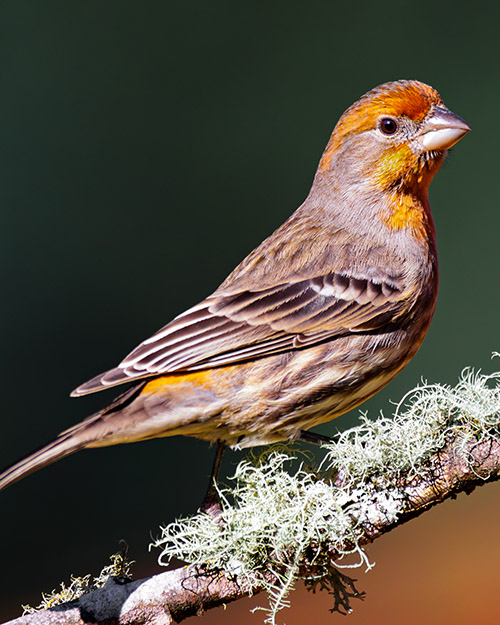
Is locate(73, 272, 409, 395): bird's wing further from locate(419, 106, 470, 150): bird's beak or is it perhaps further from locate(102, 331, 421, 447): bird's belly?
locate(419, 106, 470, 150): bird's beak

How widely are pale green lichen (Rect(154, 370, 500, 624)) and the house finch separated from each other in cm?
38

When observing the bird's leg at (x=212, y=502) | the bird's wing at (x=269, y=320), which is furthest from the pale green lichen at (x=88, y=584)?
the bird's wing at (x=269, y=320)


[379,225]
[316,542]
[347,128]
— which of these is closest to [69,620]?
[316,542]

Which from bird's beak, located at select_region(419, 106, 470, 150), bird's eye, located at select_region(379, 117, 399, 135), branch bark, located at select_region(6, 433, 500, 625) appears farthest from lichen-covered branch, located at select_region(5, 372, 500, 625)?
bird's eye, located at select_region(379, 117, 399, 135)

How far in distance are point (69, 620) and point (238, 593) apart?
18.0 inches

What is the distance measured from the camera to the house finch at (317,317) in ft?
8.02

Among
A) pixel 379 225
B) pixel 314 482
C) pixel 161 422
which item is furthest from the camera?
pixel 379 225

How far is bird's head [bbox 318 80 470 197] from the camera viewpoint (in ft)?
9.05

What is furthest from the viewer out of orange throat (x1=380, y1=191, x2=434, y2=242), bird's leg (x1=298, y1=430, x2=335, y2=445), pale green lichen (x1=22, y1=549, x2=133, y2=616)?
orange throat (x1=380, y1=191, x2=434, y2=242)

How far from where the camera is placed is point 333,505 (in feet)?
6.50

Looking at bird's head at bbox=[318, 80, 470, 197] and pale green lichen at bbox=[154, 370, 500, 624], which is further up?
bird's head at bbox=[318, 80, 470, 197]

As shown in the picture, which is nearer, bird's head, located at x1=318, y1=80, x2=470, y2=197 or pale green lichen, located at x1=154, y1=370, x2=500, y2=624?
pale green lichen, located at x1=154, y1=370, x2=500, y2=624

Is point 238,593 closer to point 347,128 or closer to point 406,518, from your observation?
point 406,518

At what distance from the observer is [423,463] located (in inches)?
78.6
